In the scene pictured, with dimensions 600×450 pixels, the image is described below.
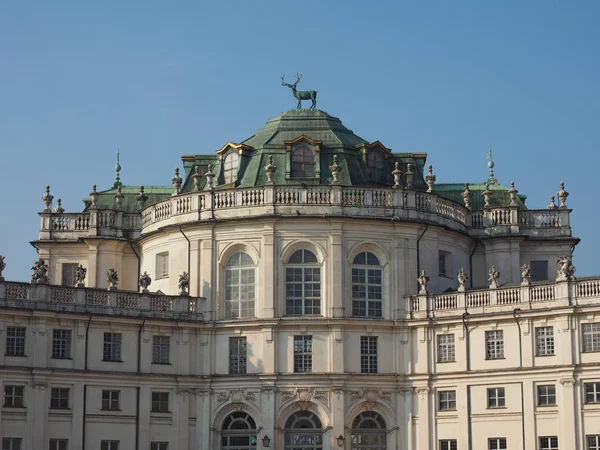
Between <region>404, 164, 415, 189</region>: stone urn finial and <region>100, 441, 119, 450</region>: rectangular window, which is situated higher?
<region>404, 164, 415, 189</region>: stone urn finial

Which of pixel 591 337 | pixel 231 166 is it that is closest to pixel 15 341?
pixel 231 166

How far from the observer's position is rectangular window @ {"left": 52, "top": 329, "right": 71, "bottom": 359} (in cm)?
6719

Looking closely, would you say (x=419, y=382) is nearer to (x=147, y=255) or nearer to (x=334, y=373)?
(x=334, y=373)

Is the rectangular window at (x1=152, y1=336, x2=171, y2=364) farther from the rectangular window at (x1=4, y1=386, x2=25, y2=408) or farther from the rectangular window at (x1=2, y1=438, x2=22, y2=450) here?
the rectangular window at (x1=2, y1=438, x2=22, y2=450)

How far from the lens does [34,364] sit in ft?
217

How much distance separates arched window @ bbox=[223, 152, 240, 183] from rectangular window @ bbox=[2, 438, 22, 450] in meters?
19.2

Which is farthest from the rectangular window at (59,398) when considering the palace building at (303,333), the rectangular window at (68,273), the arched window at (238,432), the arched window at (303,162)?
the arched window at (303,162)

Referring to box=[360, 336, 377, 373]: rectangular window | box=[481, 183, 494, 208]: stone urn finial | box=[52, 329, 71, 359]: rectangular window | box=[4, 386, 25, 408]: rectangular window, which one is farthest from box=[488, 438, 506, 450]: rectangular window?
box=[4, 386, 25, 408]: rectangular window

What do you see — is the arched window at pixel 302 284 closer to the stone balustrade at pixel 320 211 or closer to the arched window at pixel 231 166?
the stone balustrade at pixel 320 211

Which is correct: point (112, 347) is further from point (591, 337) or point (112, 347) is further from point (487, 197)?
point (591, 337)

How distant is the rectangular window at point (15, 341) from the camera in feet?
216

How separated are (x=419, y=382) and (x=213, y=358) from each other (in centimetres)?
1098

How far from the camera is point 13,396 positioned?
214 ft

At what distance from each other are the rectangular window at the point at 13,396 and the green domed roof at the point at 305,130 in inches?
782
